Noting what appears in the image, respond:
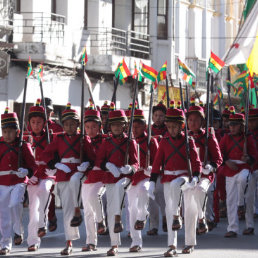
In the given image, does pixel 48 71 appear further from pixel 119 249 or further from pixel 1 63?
pixel 119 249

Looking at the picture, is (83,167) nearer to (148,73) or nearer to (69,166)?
(69,166)

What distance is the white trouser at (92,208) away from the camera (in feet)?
43.5

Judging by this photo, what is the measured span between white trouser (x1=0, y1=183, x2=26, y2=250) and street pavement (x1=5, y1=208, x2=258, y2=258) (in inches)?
12.8

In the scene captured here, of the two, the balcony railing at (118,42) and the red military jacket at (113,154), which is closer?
the red military jacket at (113,154)

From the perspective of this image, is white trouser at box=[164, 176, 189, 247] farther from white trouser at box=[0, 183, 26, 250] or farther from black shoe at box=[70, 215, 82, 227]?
white trouser at box=[0, 183, 26, 250]

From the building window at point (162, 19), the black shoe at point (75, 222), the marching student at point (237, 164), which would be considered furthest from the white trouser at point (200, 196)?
the building window at point (162, 19)

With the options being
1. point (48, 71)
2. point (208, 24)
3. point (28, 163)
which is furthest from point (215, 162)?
point (208, 24)

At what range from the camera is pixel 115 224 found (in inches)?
511

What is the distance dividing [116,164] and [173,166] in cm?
82

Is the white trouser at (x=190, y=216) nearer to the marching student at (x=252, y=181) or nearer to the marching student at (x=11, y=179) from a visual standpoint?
the marching student at (x=11, y=179)

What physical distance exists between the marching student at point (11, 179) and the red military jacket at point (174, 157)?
1.67 meters

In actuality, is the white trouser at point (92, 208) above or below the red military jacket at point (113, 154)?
below

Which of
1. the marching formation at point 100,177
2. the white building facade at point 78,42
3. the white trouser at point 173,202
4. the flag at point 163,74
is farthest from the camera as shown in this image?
the white building facade at point 78,42

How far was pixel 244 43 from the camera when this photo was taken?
24719 mm
